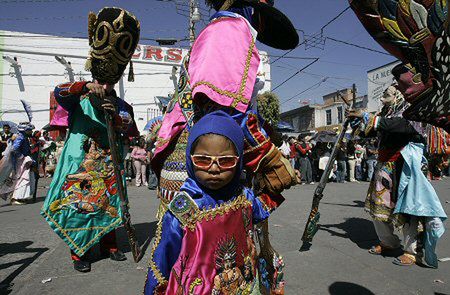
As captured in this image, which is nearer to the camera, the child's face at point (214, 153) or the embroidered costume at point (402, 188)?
the child's face at point (214, 153)

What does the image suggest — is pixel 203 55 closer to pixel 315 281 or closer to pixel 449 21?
pixel 449 21

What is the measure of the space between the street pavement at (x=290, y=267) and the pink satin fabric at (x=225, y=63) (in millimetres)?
2158

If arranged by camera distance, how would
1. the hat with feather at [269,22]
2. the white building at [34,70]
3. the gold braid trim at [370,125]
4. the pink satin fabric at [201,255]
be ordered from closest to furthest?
the pink satin fabric at [201,255], the hat with feather at [269,22], the gold braid trim at [370,125], the white building at [34,70]

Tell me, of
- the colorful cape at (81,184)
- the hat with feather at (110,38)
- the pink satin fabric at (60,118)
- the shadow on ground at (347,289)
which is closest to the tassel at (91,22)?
the hat with feather at (110,38)

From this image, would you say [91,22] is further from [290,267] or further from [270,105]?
[270,105]

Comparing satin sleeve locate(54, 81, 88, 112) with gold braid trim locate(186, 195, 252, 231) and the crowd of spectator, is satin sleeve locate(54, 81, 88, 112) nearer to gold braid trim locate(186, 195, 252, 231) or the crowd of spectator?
gold braid trim locate(186, 195, 252, 231)

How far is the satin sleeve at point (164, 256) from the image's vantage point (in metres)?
1.72

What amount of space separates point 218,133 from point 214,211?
0.41m

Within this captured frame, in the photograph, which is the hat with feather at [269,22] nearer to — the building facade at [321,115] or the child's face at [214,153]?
the child's face at [214,153]

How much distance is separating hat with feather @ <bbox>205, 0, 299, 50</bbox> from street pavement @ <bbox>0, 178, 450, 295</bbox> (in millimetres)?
2223

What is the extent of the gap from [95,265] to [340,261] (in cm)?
285

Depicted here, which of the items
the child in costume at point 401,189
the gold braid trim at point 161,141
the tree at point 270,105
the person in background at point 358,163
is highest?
the tree at point 270,105

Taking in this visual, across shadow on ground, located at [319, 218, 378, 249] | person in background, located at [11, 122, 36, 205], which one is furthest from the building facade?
person in background, located at [11, 122, 36, 205]

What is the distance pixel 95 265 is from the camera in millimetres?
3809
